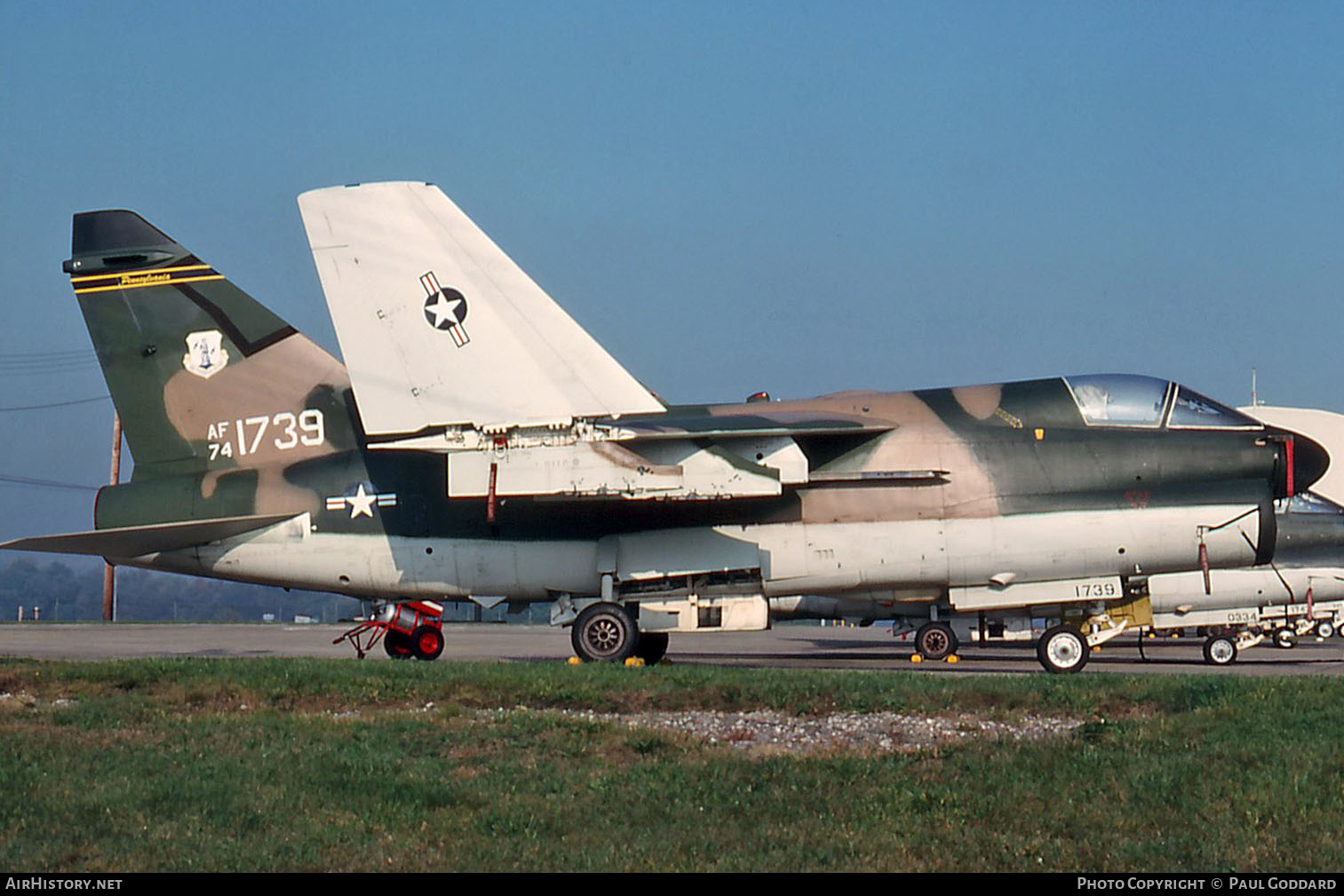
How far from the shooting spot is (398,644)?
1919 cm

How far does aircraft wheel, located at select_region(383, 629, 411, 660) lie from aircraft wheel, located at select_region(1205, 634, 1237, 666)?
1521cm

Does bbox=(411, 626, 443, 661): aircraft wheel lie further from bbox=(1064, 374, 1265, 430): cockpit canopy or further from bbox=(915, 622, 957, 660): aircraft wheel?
bbox=(915, 622, 957, 660): aircraft wheel

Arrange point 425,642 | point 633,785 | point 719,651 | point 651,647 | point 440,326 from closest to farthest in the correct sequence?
1. point 633,785
2. point 440,326
3. point 651,647
4. point 425,642
5. point 719,651

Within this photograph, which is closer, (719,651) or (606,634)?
(606,634)

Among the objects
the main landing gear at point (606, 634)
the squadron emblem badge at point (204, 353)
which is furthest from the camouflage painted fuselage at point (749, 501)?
the squadron emblem badge at point (204, 353)

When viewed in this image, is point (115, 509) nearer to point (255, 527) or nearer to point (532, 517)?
point (255, 527)

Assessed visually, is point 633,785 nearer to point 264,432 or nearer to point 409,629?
point 409,629

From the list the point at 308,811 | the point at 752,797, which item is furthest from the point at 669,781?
the point at 308,811

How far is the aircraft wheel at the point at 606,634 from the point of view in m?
17.3

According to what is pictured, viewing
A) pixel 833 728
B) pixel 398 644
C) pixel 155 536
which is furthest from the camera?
pixel 398 644

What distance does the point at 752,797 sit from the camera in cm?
819

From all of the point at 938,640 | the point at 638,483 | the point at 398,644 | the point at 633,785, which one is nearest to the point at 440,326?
the point at 638,483

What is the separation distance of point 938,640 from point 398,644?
10815mm

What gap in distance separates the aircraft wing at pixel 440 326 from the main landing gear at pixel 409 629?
9.73 ft
